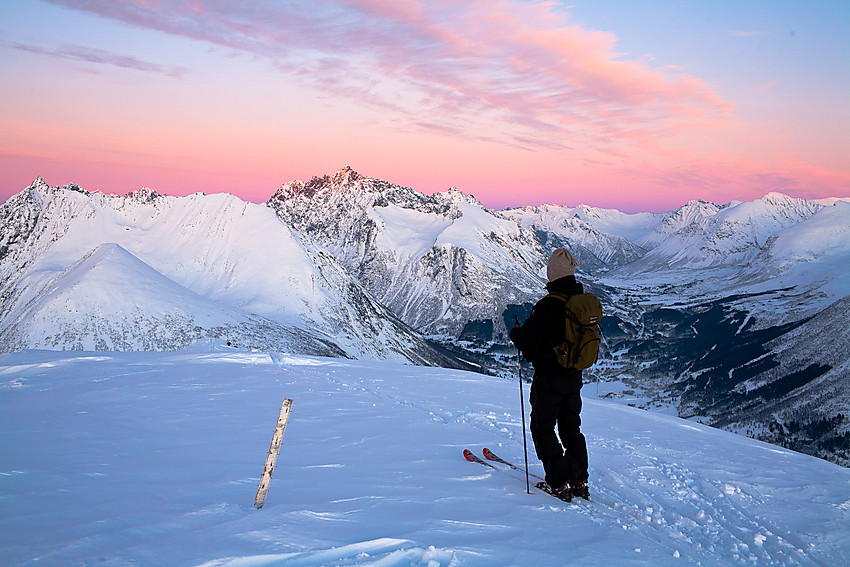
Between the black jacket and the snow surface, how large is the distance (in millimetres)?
2289

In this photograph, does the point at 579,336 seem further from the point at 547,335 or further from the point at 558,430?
the point at 558,430

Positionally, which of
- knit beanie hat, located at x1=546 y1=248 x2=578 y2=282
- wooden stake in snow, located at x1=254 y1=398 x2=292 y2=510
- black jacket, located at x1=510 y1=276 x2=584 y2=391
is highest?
knit beanie hat, located at x1=546 y1=248 x2=578 y2=282

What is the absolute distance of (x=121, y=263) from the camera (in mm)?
128625

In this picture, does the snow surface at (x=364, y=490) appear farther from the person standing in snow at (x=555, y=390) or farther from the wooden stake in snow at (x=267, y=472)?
the person standing in snow at (x=555, y=390)

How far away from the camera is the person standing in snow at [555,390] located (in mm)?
9266

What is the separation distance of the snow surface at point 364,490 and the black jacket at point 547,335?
7.51 ft

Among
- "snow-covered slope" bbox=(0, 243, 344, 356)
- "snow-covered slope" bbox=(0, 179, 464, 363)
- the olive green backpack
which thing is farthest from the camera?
"snow-covered slope" bbox=(0, 179, 464, 363)

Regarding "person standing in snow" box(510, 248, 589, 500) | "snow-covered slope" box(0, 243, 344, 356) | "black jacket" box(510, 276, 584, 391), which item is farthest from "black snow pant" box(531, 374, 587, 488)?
"snow-covered slope" box(0, 243, 344, 356)

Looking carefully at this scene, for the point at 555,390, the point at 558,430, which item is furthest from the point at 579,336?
the point at 558,430

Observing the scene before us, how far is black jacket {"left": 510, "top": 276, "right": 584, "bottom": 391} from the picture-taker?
9.22m

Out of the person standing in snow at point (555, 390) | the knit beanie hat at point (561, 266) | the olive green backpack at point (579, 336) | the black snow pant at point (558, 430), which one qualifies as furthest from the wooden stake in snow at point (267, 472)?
the knit beanie hat at point (561, 266)

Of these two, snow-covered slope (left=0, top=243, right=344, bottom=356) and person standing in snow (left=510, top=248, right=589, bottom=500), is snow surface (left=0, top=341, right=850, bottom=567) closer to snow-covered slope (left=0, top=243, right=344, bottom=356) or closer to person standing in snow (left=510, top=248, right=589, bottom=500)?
person standing in snow (left=510, top=248, right=589, bottom=500)

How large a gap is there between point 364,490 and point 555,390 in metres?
3.83

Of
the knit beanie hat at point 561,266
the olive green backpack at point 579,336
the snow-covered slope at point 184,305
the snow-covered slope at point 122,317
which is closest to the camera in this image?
the olive green backpack at point 579,336
